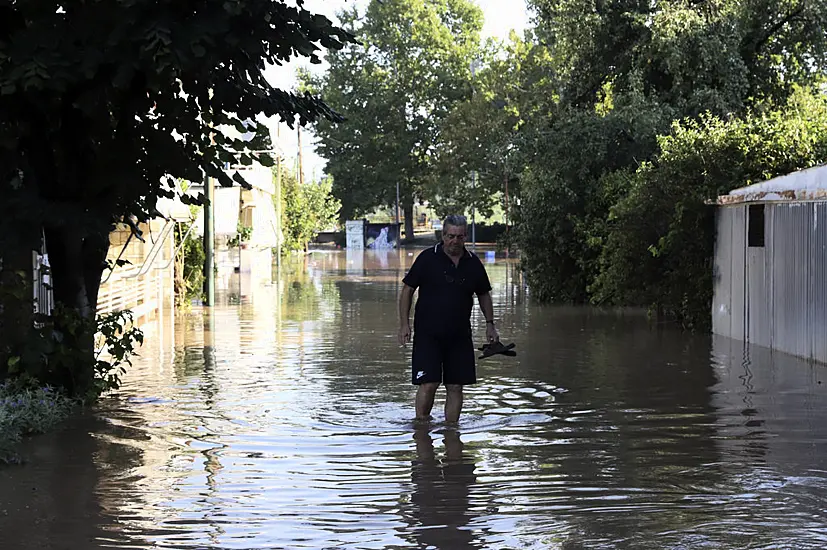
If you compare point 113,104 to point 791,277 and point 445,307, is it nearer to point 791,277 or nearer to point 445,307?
point 445,307

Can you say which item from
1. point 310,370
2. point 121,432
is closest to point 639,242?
point 310,370

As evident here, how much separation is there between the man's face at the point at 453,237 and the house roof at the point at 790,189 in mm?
6358

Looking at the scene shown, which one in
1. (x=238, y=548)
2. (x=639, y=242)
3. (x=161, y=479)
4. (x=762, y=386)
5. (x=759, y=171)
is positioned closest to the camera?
(x=238, y=548)

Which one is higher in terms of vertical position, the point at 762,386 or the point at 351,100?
the point at 351,100

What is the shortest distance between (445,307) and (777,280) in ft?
26.5

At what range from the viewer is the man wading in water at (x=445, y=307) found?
10289mm

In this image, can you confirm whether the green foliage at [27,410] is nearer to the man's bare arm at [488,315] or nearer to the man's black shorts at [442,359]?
the man's black shorts at [442,359]

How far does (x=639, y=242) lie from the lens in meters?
22.5

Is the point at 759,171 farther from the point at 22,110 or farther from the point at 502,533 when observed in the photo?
the point at 502,533

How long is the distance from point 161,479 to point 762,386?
7.26 meters

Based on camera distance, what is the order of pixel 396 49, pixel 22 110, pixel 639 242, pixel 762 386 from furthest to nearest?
pixel 396 49, pixel 639 242, pixel 762 386, pixel 22 110

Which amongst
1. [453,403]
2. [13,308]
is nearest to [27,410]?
[13,308]

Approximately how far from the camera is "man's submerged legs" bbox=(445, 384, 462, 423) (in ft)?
34.9

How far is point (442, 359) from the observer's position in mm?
10461
